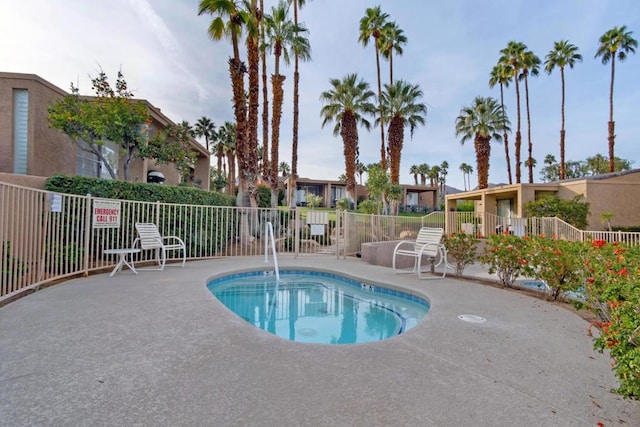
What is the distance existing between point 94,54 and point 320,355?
12755mm

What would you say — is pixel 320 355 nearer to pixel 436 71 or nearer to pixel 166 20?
pixel 166 20

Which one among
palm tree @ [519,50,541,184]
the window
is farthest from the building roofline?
palm tree @ [519,50,541,184]

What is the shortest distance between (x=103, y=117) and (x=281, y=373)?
10.6 meters

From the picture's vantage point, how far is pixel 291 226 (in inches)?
446

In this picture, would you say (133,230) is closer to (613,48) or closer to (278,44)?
(278,44)

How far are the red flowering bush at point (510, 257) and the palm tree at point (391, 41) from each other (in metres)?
20.1

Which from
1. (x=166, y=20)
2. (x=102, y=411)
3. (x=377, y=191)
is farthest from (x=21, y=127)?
(x=377, y=191)

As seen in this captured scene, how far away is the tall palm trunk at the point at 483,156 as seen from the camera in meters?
24.7

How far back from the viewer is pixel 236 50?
12.1 meters

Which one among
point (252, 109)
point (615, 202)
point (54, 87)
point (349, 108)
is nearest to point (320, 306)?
point (252, 109)

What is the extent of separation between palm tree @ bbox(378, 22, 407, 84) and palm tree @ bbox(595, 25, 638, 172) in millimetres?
15633

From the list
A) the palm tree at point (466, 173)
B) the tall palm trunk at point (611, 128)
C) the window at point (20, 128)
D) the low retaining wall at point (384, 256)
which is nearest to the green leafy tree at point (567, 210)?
the low retaining wall at point (384, 256)

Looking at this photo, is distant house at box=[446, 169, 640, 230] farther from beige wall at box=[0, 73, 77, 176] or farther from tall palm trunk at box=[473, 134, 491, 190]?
beige wall at box=[0, 73, 77, 176]

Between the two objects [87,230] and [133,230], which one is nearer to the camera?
[87,230]
